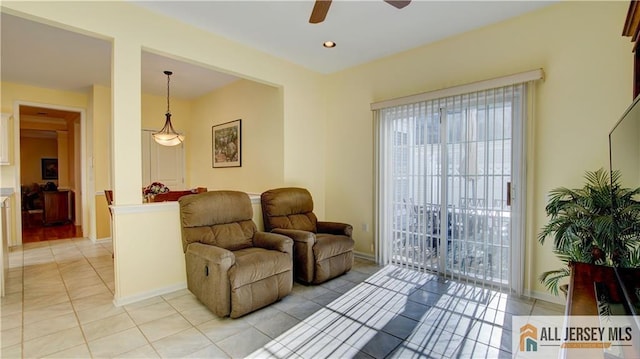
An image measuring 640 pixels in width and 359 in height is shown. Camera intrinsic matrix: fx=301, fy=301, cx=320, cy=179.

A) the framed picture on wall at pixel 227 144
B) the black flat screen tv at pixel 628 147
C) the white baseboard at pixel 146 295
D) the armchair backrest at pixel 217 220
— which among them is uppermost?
the framed picture on wall at pixel 227 144

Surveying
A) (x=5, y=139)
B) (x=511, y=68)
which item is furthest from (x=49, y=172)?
(x=511, y=68)

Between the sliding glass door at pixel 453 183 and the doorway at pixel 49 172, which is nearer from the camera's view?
the sliding glass door at pixel 453 183

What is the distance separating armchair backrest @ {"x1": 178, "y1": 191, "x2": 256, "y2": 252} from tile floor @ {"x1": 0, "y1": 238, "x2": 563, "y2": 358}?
609 mm

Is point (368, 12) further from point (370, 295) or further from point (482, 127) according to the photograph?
point (370, 295)

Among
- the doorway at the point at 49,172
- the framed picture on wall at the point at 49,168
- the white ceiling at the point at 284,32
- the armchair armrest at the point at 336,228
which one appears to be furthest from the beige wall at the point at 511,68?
the framed picture on wall at the point at 49,168

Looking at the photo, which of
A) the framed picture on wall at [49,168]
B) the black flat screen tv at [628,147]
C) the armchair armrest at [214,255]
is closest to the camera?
the black flat screen tv at [628,147]

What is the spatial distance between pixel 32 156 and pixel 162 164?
6.46m

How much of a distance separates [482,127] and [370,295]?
205cm

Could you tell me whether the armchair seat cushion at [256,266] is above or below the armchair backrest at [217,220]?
below

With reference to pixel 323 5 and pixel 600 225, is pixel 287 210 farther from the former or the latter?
pixel 600 225

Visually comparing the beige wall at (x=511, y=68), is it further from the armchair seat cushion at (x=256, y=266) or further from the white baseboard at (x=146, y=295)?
the armchair seat cushion at (x=256, y=266)

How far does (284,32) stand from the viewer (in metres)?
3.30

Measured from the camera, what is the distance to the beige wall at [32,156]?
9.18 m

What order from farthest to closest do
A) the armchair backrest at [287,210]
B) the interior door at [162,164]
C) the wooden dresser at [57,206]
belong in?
the wooden dresser at [57,206]
the interior door at [162,164]
the armchair backrest at [287,210]
